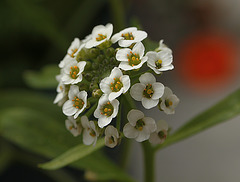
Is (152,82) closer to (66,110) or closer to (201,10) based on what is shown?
(66,110)

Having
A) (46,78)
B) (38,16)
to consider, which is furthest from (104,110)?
(38,16)

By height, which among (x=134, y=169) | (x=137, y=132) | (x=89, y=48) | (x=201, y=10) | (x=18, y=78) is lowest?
(x=134, y=169)

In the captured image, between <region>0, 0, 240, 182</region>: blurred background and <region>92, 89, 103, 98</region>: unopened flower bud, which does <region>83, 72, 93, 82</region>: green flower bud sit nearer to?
<region>92, 89, 103, 98</region>: unopened flower bud

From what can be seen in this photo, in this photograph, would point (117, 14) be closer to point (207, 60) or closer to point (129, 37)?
point (129, 37)

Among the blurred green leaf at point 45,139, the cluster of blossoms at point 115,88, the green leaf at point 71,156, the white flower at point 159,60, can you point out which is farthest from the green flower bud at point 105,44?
the blurred green leaf at point 45,139

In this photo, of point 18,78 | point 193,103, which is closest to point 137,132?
point 18,78
